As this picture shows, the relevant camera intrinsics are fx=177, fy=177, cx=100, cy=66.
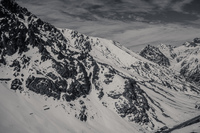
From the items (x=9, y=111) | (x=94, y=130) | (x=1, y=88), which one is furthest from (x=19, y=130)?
(x=94, y=130)

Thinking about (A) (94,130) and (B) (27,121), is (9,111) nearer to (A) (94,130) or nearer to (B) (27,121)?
(B) (27,121)

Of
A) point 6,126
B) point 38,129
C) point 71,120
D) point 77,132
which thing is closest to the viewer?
point 6,126

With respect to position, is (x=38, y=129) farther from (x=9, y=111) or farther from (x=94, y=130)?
(x=94, y=130)

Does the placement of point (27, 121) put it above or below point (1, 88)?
below

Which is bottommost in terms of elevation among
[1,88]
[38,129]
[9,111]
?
[38,129]

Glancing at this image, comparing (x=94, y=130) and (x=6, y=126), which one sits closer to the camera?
(x=6, y=126)

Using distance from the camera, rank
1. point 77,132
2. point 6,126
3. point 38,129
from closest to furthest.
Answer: point 6,126 → point 38,129 → point 77,132

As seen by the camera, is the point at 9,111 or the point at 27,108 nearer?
the point at 9,111

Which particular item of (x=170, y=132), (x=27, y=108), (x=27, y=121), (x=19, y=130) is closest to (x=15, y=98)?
(x=27, y=108)

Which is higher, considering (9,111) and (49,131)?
(9,111)
